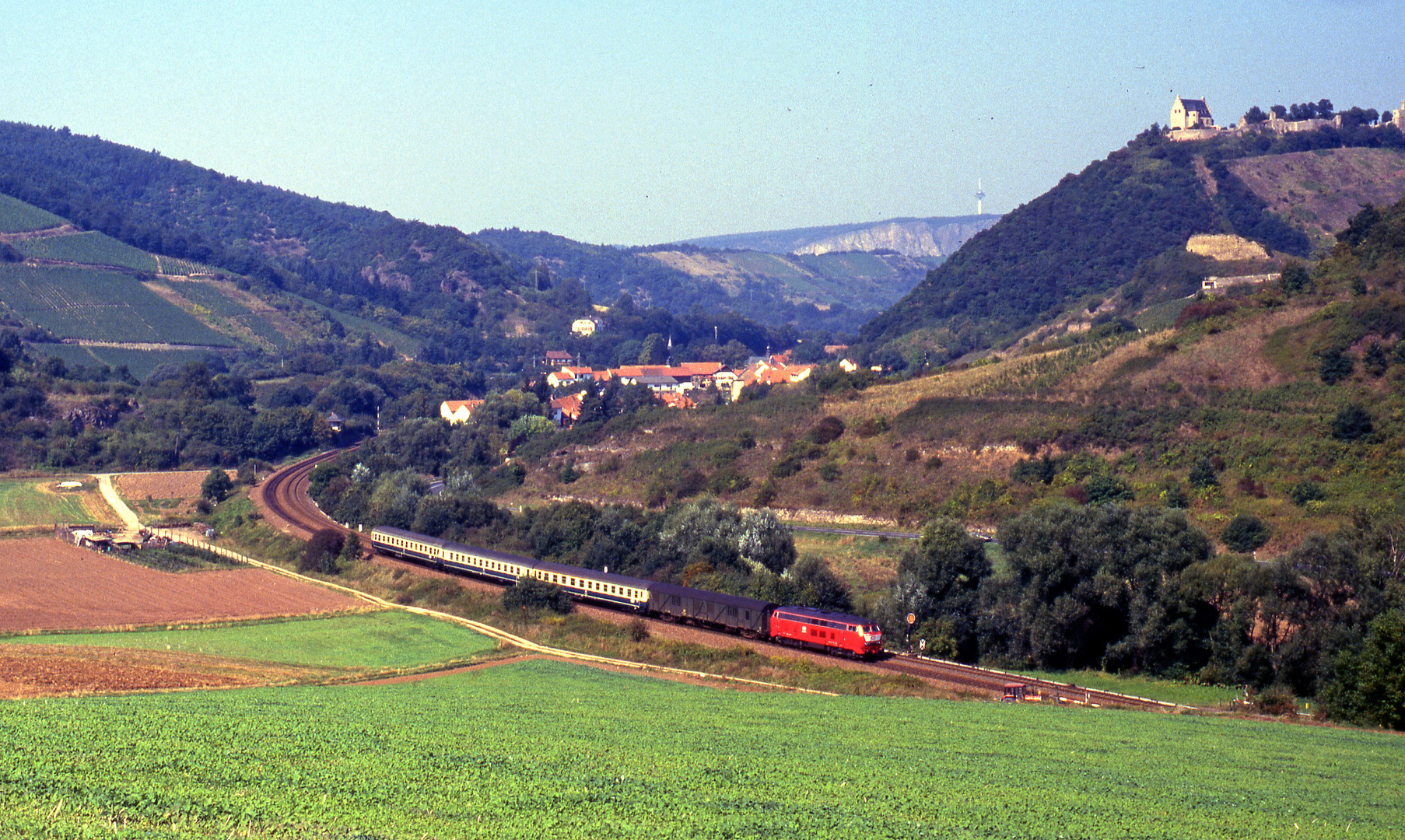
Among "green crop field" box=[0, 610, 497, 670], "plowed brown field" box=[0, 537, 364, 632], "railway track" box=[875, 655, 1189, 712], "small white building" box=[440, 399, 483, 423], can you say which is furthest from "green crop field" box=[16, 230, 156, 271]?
"railway track" box=[875, 655, 1189, 712]

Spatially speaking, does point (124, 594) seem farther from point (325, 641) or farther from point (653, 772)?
point (653, 772)

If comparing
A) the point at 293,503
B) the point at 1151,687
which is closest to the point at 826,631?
the point at 1151,687

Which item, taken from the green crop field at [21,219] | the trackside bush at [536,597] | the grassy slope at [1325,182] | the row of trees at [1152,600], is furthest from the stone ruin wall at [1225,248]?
the green crop field at [21,219]

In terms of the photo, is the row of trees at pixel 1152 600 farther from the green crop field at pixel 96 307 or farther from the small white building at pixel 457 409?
the green crop field at pixel 96 307

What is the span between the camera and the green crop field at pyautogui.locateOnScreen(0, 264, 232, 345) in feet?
504

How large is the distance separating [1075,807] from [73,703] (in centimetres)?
2030

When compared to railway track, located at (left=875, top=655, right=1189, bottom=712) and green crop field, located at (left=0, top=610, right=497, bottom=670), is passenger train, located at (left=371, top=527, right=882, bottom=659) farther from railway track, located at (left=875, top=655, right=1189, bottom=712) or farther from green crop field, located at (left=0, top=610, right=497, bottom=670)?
green crop field, located at (left=0, top=610, right=497, bottom=670)

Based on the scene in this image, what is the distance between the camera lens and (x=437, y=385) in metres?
150

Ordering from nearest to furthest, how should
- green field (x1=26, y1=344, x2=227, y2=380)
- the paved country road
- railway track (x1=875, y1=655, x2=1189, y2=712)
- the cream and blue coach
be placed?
railway track (x1=875, y1=655, x2=1189, y2=712) → the cream and blue coach → the paved country road → green field (x1=26, y1=344, x2=227, y2=380)

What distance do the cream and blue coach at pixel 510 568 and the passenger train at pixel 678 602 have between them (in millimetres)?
32

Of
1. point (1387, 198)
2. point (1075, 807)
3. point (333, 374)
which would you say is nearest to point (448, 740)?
point (1075, 807)

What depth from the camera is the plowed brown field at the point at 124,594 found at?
45.8m

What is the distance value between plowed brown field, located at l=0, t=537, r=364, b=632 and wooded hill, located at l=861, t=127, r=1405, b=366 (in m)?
98.2

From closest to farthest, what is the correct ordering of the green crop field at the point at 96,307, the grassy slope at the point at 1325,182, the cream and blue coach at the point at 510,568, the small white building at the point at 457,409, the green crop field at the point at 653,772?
the green crop field at the point at 653,772 < the cream and blue coach at the point at 510,568 < the small white building at the point at 457,409 < the grassy slope at the point at 1325,182 < the green crop field at the point at 96,307
